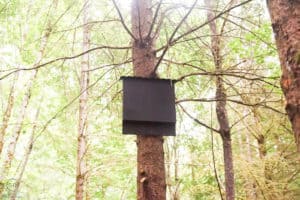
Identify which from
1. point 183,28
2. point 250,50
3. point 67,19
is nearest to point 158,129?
point 183,28

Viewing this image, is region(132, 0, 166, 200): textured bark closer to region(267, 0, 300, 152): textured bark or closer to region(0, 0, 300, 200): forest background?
region(0, 0, 300, 200): forest background

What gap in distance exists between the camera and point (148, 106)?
2.32 m

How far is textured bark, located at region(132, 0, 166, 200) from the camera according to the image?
2.36 meters

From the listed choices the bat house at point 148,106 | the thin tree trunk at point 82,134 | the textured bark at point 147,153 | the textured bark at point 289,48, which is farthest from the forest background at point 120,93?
the textured bark at point 289,48

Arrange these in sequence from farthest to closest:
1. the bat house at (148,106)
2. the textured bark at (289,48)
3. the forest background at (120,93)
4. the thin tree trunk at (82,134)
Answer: the thin tree trunk at (82,134), the forest background at (120,93), the bat house at (148,106), the textured bark at (289,48)

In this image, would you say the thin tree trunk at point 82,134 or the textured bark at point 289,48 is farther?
the thin tree trunk at point 82,134

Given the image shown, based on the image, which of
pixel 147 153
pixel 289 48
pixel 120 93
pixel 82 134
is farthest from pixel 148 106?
pixel 82 134

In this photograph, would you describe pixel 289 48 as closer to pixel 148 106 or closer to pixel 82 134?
pixel 148 106

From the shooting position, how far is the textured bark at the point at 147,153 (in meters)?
2.36

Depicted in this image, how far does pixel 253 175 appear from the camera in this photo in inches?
214

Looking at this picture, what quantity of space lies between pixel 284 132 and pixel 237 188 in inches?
61.9

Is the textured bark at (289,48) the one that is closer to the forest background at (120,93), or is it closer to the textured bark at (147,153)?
the textured bark at (147,153)

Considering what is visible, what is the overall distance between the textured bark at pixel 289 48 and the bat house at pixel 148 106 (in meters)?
1.13

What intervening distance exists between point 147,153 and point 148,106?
1.08ft
